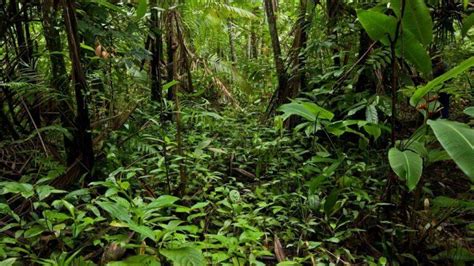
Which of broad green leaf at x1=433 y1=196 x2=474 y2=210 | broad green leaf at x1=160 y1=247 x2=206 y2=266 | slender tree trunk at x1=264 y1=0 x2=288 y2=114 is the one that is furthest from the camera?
slender tree trunk at x1=264 y1=0 x2=288 y2=114

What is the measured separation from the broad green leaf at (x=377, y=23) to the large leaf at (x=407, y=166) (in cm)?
63

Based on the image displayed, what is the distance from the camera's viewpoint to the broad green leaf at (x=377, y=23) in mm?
1851

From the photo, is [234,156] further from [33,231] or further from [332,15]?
[33,231]

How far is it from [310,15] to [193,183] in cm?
194

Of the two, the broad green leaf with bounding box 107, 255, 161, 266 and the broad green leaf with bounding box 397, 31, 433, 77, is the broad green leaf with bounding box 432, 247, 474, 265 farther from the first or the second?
the broad green leaf with bounding box 107, 255, 161, 266

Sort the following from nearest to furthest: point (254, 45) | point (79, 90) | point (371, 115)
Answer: point (79, 90), point (371, 115), point (254, 45)

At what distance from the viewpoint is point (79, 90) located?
2164mm

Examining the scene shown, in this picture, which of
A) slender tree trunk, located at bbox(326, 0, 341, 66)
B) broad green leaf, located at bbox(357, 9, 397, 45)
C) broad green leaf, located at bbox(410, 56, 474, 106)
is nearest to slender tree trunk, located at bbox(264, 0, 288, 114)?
slender tree trunk, located at bbox(326, 0, 341, 66)

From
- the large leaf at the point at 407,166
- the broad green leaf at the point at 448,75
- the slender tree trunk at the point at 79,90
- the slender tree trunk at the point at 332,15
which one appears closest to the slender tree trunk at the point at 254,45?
the slender tree trunk at the point at 332,15

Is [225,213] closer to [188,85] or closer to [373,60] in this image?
[373,60]

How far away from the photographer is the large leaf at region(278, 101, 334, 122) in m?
1.90

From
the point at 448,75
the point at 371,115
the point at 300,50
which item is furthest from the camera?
the point at 300,50

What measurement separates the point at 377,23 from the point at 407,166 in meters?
0.75

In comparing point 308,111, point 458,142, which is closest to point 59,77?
point 308,111
